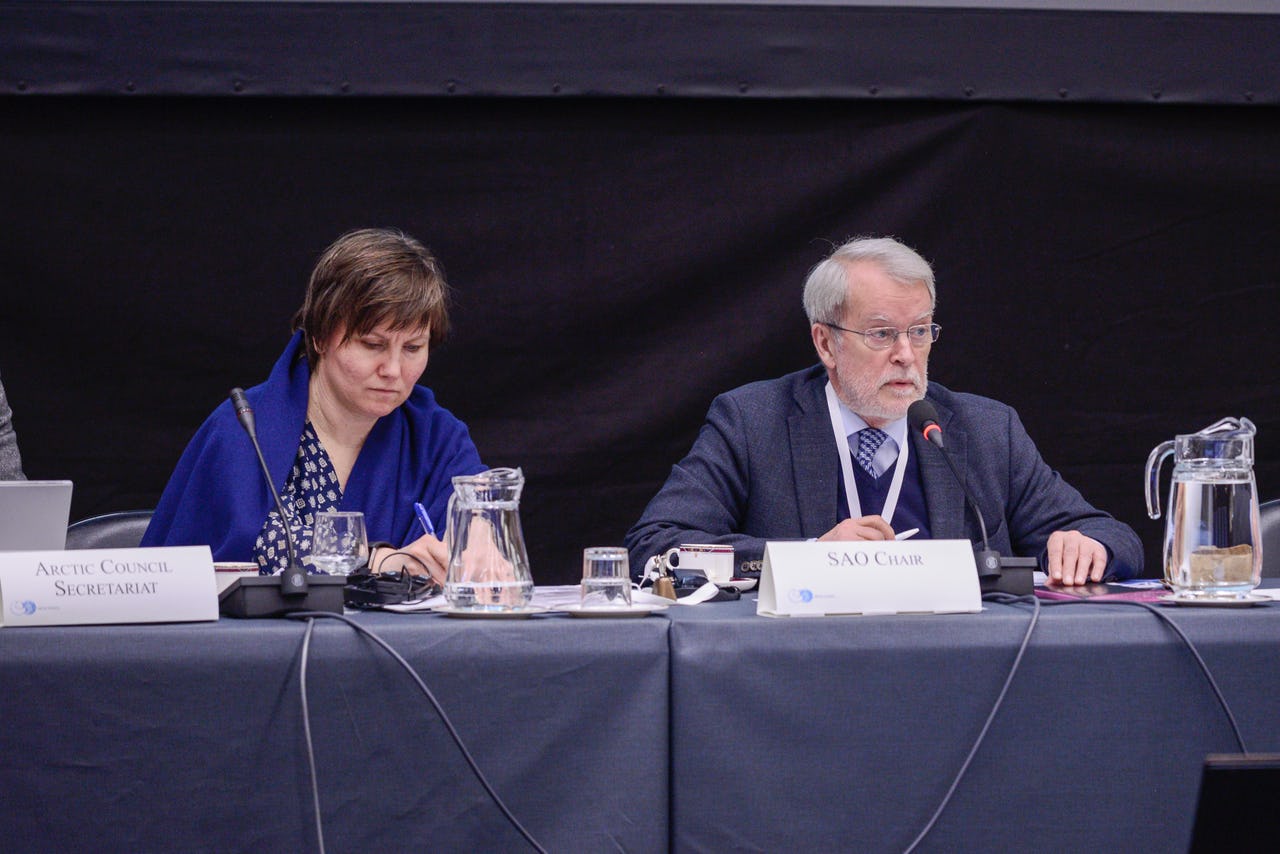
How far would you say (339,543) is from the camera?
1729 millimetres

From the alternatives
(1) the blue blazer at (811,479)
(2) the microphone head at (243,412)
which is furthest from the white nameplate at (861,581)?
(1) the blue blazer at (811,479)

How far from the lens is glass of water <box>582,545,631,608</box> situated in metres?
1.43

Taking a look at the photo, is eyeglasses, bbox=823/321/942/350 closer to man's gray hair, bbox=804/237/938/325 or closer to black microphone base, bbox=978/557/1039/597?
man's gray hair, bbox=804/237/938/325

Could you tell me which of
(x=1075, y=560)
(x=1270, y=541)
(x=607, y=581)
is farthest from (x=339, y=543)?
(x=1270, y=541)

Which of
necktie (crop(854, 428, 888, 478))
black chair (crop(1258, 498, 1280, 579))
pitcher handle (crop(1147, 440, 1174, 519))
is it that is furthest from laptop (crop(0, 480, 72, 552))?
black chair (crop(1258, 498, 1280, 579))

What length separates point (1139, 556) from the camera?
7.13ft

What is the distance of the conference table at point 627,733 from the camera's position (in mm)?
1228

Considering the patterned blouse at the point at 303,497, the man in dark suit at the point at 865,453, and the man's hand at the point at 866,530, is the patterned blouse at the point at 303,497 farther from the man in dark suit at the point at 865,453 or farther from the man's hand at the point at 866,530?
the man's hand at the point at 866,530

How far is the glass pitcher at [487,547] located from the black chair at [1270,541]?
4.98ft

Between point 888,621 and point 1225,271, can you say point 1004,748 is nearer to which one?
point 888,621

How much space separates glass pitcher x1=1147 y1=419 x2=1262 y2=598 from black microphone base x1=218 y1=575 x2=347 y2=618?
0.97 meters

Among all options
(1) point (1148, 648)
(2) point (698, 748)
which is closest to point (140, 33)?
(2) point (698, 748)

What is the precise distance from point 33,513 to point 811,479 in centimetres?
140

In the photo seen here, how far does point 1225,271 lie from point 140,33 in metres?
2.44
